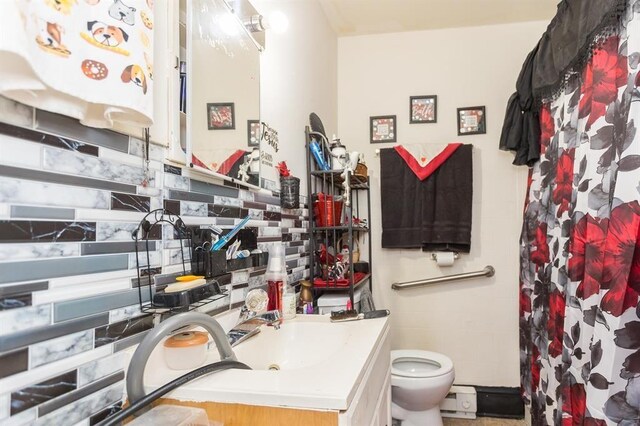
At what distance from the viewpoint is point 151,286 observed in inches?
33.3

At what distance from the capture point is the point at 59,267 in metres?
0.63

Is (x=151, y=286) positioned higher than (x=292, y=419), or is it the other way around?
(x=151, y=286)

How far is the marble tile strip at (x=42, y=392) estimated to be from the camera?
56 centimetres

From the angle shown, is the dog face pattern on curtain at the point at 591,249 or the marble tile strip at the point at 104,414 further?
the dog face pattern on curtain at the point at 591,249

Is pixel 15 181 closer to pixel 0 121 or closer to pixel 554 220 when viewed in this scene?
pixel 0 121

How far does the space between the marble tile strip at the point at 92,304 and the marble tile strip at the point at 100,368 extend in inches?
3.6

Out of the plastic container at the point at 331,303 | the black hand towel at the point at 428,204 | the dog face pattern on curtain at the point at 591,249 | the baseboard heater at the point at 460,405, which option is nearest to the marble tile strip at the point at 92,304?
the plastic container at the point at 331,303

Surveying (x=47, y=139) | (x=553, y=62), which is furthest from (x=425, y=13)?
(x=47, y=139)

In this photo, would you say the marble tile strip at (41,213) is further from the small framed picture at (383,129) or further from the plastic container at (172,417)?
the small framed picture at (383,129)

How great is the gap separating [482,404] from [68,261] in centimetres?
252

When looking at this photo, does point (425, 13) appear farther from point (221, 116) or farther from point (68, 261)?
point (68, 261)

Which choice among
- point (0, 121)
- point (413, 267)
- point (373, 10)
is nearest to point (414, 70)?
point (373, 10)

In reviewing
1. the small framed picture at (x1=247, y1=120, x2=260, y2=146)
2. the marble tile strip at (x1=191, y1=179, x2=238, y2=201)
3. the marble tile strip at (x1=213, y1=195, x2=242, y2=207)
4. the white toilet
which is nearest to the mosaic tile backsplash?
the marble tile strip at (x1=191, y1=179, x2=238, y2=201)

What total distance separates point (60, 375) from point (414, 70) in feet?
8.39
